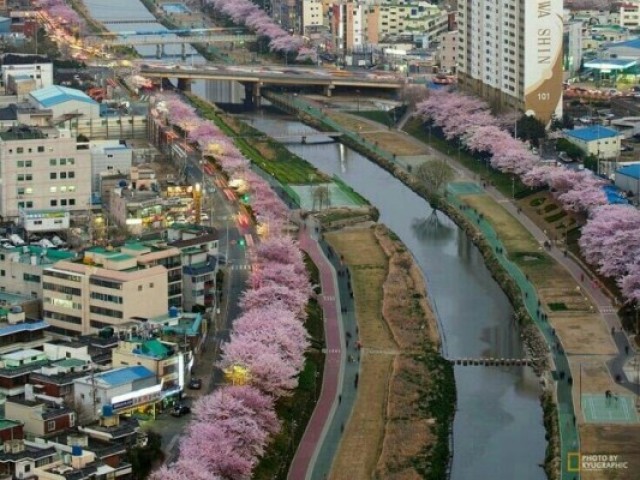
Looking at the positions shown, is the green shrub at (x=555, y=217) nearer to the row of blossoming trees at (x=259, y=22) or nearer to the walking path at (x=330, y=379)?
the walking path at (x=330, y=379)

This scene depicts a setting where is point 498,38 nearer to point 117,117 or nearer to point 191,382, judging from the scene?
point 117,117

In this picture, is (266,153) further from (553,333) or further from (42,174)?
(553,333)

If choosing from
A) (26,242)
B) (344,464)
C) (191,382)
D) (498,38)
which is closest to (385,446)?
(344,464)

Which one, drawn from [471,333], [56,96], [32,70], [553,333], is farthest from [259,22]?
[553,333]

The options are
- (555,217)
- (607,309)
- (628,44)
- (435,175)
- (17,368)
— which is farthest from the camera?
(628,44)

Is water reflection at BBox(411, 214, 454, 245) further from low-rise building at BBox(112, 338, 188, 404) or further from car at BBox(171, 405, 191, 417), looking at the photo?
car at BBox(171, 405, 191, 417)

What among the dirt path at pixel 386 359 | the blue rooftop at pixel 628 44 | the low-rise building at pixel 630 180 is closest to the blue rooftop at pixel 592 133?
the low-rise building at pixel 630 180

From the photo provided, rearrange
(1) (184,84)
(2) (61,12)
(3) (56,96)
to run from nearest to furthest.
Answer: (3) (56,96), (1) (184,84), (2) (61,12)
